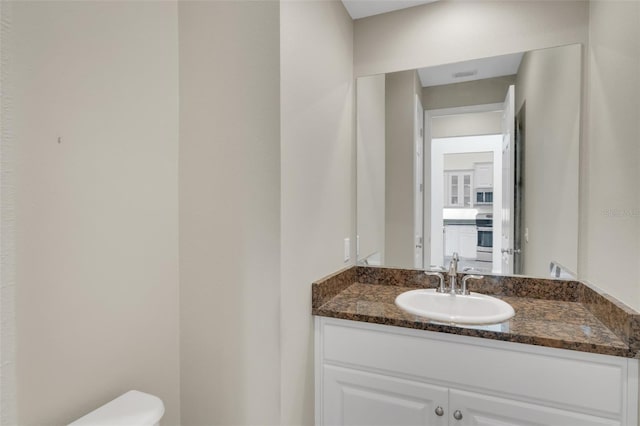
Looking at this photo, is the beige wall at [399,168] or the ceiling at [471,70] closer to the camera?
the ceiling at [471,70]

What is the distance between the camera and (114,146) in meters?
1.21

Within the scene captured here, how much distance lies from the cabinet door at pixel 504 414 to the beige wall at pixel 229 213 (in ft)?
2.24

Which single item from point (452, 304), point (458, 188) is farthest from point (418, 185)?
point (452, 304)

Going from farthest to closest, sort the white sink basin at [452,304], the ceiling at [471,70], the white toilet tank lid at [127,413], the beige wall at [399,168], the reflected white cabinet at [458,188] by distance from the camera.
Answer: the beige wall at [399,168] < the reflected white cabinet at [458,188] < the ceiling at [471,70] < the white sink basin at [452,304] < the white toilet tank lid at [127,413]

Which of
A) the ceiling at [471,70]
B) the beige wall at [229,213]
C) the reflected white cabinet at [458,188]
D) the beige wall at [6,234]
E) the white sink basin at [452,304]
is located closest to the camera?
the beige wall at [6,234]

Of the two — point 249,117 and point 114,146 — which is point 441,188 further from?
point 114,146

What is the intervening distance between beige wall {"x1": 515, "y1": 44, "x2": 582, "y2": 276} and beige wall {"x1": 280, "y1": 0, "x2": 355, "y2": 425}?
0.91 meters

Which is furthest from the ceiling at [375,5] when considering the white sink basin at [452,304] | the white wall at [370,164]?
the white sink basin at [452,304]

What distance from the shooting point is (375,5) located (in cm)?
179

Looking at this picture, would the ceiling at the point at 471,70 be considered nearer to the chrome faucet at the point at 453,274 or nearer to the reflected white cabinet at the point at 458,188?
the reflected white cabinet at the point at 458,188

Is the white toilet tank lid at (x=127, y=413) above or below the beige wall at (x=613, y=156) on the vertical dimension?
below

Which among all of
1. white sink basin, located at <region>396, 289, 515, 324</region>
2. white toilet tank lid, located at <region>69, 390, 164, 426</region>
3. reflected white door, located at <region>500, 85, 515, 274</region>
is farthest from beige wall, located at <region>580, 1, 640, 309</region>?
white toilet tank lid, located at <region>69, 390, 164, 426</region>

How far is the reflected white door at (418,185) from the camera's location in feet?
6.03

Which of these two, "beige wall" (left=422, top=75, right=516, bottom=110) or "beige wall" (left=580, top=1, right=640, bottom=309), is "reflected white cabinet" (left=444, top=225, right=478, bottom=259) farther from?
"beige wall" (left=422, top=75, right=516, bottom=110)
